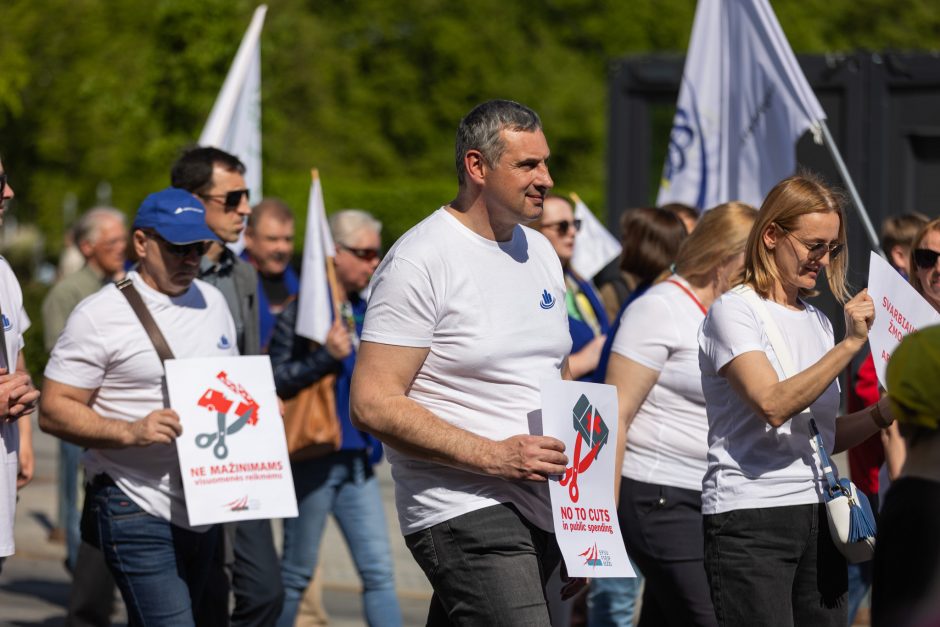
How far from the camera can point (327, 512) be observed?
648 centimetres

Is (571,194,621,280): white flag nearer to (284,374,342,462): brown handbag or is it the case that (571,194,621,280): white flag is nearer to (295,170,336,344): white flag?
(295,170,336,344): white flag

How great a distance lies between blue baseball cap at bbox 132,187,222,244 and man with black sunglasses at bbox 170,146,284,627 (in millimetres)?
776

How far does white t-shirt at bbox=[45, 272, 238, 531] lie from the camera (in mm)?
4805

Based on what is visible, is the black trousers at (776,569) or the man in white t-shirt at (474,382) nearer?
the man in white t-shirt at (474,382)

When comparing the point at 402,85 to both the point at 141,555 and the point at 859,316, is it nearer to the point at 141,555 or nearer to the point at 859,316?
the point at 141,555

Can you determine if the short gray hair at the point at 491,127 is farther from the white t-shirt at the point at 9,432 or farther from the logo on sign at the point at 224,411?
the white t-shirt at the point at 9,432

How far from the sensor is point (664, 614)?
16.8 ft

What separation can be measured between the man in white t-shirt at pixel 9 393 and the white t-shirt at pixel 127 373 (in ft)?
0.61

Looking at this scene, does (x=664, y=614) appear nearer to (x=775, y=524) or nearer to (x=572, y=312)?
(x=775, y=524)

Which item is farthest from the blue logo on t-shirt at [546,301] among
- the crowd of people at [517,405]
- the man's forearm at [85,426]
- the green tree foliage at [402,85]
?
the green tree foliage at [402,85]

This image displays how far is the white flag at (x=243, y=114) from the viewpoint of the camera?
Result: 7.84 meters

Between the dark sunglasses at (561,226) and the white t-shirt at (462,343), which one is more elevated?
the dark sunglasses at (561,226)

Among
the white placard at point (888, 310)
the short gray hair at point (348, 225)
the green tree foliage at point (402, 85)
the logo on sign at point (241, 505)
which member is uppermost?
the green tree foliage at point (402, 85)

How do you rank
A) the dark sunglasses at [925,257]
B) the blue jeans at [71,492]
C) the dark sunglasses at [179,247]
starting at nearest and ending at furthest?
the dark sunglasses at [179,247] < the dark sunglasses at [925,257] < the blue jeans at [71,492]
